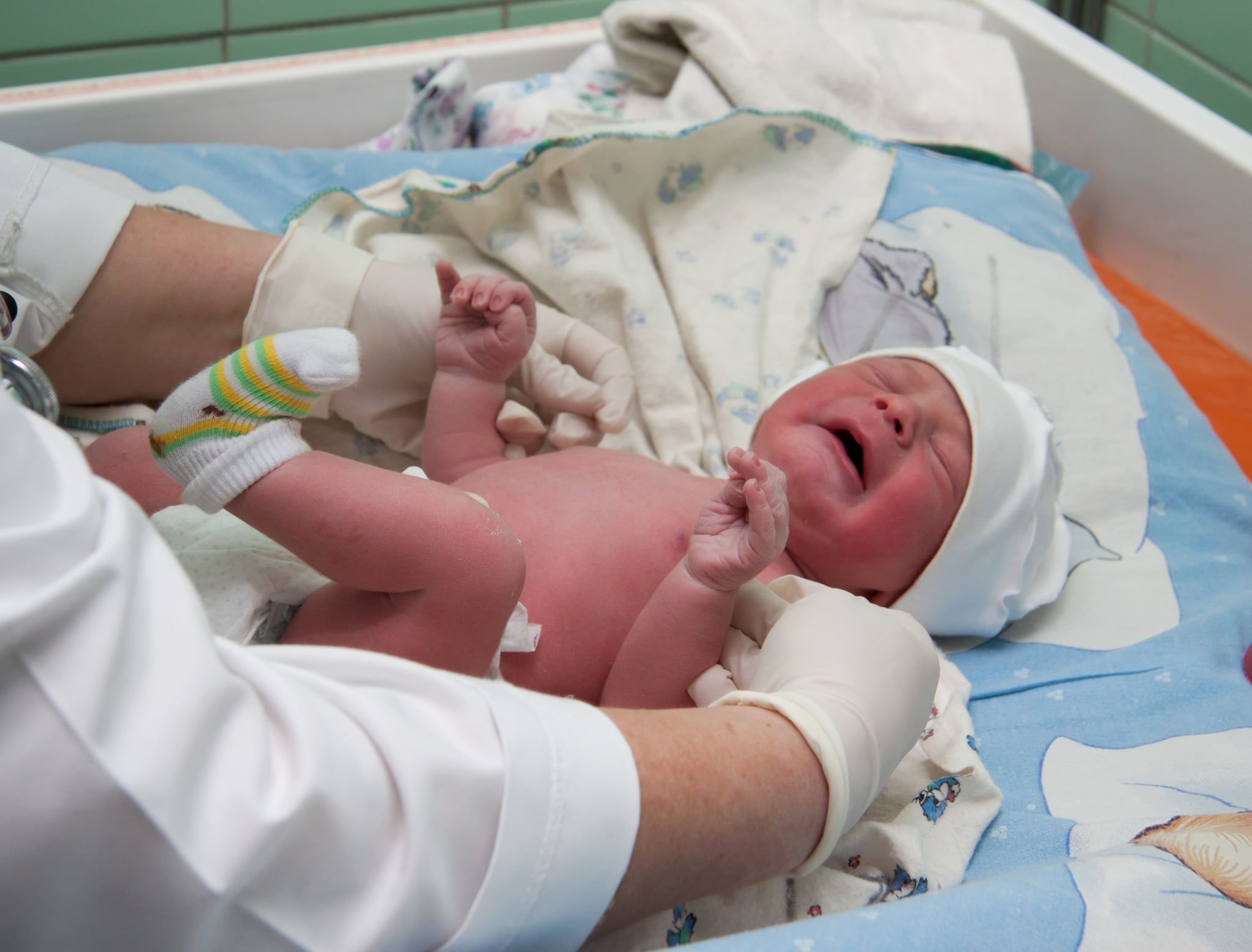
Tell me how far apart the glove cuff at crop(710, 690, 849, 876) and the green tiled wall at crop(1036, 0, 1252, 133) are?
1.58m

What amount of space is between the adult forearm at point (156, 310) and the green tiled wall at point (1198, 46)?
1.60 meters

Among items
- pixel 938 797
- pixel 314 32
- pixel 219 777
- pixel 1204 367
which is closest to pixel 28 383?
pixel 219 777

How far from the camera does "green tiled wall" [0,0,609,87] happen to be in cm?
181

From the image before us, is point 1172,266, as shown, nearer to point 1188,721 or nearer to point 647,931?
point 1188,721

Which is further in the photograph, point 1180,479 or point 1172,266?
point 1172,266

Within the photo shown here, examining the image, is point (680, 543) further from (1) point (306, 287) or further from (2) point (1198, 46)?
(2) point (1198, 46)

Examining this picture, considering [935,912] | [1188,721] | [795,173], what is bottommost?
[1188,721]

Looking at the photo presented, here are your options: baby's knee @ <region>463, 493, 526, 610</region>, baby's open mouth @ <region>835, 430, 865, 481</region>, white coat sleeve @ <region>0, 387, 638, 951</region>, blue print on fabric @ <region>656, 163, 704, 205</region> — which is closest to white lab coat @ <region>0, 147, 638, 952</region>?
white coat sleeve @ <region>0, 387, 638, 951</region>

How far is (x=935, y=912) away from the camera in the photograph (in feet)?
1.88

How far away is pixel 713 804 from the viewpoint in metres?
0.56

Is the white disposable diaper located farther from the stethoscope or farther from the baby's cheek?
the baby's cheek

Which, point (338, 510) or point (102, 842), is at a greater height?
point (102, 842)

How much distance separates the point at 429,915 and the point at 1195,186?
1.48 metres

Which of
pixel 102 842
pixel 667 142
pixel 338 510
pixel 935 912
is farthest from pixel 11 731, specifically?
pixel 667 142
